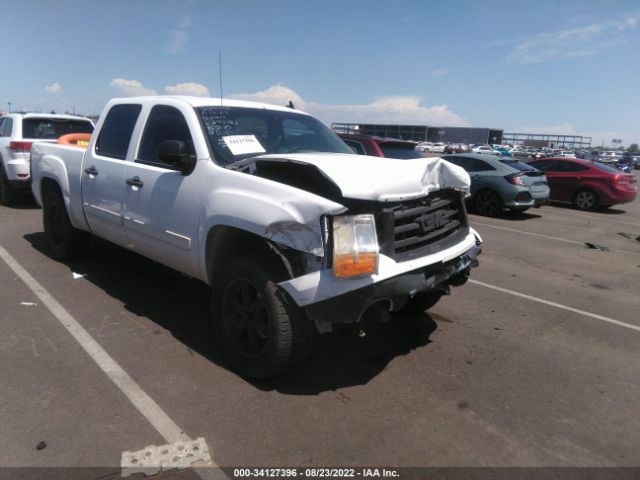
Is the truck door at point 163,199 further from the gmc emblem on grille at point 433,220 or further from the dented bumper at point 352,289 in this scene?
the gmc emblem on grille at point 433,220

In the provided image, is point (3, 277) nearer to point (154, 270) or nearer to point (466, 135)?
point (154, 270)

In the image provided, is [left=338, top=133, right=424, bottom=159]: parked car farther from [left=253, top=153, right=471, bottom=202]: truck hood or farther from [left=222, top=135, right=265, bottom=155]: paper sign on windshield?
[left=253, top=153, right=471, bottom=202]: truck hood

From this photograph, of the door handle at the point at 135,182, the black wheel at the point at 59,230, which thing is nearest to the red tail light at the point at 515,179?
the black wheel at the point at 59,230

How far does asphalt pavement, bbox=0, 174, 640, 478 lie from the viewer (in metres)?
2.67

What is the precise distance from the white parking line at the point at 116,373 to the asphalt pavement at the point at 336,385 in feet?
0.09

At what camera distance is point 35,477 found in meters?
2.35

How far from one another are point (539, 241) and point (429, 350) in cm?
625

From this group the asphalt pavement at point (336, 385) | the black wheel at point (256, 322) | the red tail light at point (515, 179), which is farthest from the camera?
the red tail light at point (515, 179)

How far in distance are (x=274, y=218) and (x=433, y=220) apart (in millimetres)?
1262

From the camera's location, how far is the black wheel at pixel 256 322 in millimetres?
2992

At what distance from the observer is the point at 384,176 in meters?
3.07

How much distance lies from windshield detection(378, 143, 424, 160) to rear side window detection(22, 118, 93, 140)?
21.4 feet

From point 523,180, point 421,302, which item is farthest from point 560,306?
point 523,180

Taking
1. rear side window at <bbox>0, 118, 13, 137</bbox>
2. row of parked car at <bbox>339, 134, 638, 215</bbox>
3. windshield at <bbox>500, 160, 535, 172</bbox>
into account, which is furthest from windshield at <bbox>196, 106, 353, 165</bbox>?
windshield at <bbox>500, 160, 535, 172</bbox>
